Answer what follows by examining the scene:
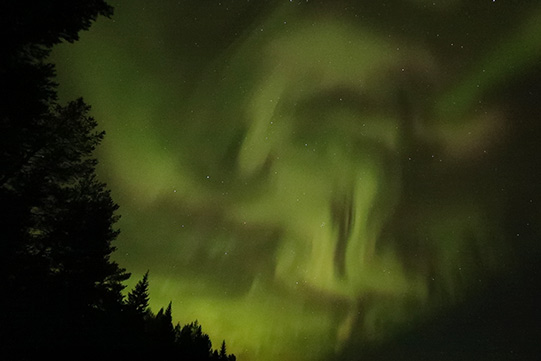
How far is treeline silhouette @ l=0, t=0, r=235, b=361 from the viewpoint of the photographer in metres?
8.09

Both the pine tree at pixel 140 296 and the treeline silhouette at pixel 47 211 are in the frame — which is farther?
the pine tree at pixel 140 296

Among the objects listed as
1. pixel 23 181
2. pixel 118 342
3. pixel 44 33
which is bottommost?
pixel 118 342

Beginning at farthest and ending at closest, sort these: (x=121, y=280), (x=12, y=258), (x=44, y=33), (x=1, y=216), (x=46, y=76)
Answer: (x=121, y=280)
(x=12, y=258)
(x=1, y=216)
(x=46, y=76)
(x=44, y=33)

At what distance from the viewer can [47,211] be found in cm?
1539

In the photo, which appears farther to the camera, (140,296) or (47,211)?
(140,296)

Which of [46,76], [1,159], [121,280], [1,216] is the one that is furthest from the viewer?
[121,280]

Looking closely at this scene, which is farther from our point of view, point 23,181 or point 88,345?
point 88,345

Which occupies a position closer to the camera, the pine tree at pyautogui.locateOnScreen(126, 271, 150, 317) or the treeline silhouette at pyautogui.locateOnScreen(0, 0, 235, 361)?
the treeline silhouette at pyautogui.locateOnScreen(0, 0, 235, 361)

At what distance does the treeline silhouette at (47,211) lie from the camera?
8.09 metres

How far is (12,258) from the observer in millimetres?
13195

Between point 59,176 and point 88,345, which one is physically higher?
point 59,176

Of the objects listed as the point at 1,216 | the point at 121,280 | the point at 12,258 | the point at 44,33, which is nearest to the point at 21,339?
the point at 12,258

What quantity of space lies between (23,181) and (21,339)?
5621 millimetres

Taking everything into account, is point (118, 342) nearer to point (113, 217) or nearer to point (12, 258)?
point (113, 217)
